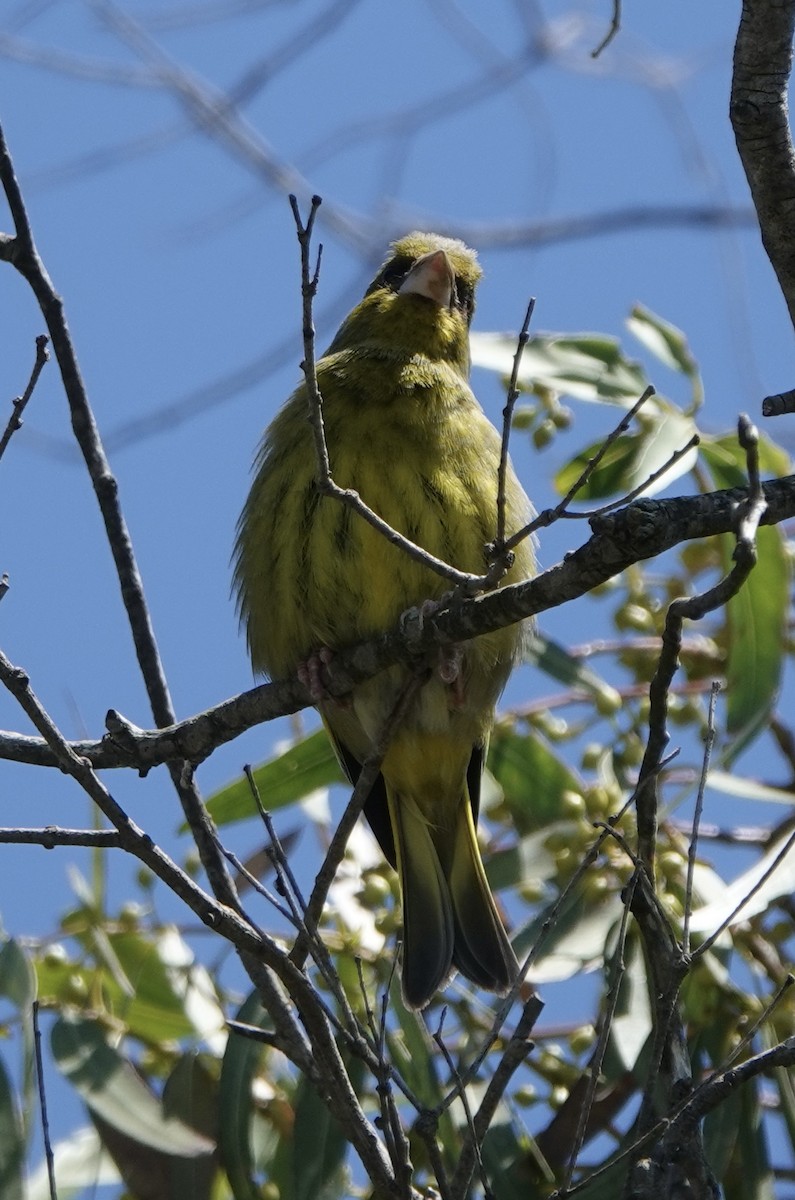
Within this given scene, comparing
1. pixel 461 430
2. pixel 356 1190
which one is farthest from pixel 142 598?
pixel 356 1190

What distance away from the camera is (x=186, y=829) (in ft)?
14.0

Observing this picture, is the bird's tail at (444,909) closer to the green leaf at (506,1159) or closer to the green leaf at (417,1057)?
the green leaf at (417,1057)

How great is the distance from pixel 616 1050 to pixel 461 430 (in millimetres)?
1672

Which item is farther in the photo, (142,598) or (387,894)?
(387,894)

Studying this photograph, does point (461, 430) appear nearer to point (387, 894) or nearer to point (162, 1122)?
point (387, 894)

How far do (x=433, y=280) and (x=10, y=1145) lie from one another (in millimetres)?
2760

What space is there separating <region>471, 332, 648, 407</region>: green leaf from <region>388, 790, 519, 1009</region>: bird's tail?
1302 millimetres

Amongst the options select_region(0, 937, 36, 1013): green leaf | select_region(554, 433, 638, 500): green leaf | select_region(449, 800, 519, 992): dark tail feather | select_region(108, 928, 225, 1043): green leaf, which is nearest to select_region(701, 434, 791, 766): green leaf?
select_region(554, 433, 638, 500): green leaf

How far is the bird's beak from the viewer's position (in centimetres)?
497

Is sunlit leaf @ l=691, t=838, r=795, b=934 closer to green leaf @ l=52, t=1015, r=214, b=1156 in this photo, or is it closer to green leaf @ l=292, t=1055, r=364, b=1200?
green leaf @ l=292, t=1055, r=364, b=1200

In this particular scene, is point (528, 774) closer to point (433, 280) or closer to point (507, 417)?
point (433, 280)

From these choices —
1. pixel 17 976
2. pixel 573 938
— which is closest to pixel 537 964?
pixel 573 938

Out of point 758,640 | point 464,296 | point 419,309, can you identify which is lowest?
point 758,640

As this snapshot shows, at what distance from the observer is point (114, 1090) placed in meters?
4.16
